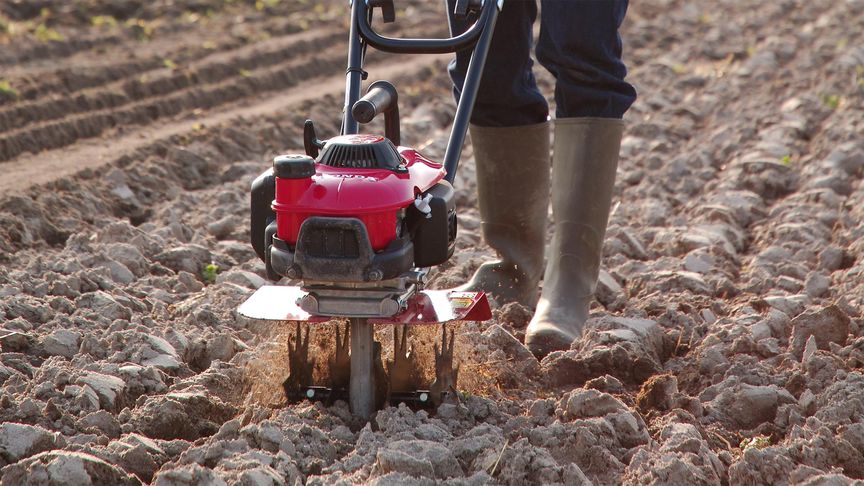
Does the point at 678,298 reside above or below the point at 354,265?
below

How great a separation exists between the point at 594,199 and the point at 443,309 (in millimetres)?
1015

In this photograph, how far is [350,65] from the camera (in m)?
2.96

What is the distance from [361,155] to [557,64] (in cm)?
103

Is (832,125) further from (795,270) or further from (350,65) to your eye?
(350,65)

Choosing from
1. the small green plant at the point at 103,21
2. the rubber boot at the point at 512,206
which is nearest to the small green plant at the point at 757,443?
the rubber boot at the point at 512,206

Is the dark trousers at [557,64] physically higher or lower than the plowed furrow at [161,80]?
higher

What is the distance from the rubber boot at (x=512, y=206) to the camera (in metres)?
3.66

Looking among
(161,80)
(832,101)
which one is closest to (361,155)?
(161,80)

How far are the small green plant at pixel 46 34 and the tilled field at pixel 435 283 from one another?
0.05 m

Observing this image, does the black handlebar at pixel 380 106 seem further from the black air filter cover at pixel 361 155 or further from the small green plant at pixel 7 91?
the small green plant at pixel 7 91

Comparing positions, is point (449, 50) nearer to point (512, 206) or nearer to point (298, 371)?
point (298, 371)

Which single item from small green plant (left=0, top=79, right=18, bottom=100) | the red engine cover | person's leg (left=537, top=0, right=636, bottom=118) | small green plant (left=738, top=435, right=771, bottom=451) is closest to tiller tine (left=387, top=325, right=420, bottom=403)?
the red engine cover

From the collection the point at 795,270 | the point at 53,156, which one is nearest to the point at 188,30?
the point at 53,156

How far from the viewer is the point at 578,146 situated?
11.3 ft
